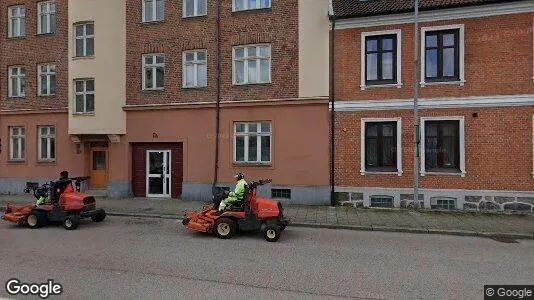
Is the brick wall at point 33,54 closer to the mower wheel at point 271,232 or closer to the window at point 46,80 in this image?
the window at point 46,80

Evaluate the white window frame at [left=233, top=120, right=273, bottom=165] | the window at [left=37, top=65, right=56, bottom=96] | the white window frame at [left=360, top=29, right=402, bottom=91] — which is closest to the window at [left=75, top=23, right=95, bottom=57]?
the window at [left=37, top=65, right=56, bottom=96]

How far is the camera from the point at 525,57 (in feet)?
40.1

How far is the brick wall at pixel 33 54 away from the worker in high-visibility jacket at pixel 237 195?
39.3 feet

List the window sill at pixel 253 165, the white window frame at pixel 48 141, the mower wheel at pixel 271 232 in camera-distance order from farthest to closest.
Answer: the white window frame at pixel 48 141 < the window sill at pixel 253 165 < the mower wheel at pixel 271 232

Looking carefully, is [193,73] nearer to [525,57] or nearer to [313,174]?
[313,174]

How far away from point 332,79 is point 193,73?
584 cm

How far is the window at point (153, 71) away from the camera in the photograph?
52.5 feet

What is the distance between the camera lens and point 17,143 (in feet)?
61.0

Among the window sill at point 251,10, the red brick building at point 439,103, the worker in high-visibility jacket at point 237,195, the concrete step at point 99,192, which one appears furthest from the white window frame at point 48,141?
the red brick building at point 439,103

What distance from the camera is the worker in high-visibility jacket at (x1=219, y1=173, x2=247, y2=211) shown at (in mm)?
9250

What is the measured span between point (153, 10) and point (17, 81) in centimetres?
832

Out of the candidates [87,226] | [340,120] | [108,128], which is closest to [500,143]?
[340,120]

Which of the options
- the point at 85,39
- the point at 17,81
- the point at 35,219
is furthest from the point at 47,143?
the point at 35,219

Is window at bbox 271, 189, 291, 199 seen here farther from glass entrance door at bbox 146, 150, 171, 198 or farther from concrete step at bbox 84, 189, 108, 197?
concrete step at bbox 84, 189, 108, 197
